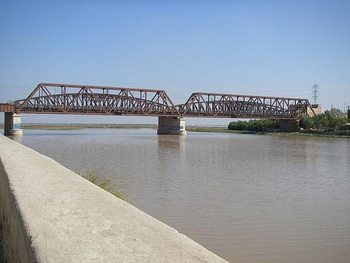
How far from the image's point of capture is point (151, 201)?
1353cm

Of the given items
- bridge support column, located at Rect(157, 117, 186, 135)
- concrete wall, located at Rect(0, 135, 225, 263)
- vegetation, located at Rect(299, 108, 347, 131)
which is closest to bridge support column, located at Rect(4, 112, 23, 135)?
bridge support column, located at Rect(157, 117, 186, 135)

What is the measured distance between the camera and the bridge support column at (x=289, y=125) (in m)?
122

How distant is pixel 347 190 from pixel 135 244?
15730mm

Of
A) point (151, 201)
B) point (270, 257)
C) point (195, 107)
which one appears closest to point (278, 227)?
point (270, 257)

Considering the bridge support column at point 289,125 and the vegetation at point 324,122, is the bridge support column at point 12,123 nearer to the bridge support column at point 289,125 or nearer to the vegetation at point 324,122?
the vegetation at point 324,122

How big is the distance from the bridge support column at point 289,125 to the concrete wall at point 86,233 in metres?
122

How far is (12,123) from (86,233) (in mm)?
81885

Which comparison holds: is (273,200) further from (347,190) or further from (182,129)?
(182,129)

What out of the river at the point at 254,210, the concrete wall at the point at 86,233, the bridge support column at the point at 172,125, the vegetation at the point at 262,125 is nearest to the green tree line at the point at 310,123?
the vegetation at the point at 262,125

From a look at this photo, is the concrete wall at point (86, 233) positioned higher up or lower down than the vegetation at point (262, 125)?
higher up

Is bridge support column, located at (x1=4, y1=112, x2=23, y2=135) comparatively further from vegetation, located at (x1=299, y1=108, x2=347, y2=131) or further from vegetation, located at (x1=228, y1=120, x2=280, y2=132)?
vegetation, located at (x1=228, y1=120, x2=280, y2=132)

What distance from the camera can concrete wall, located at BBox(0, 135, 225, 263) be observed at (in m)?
3.69

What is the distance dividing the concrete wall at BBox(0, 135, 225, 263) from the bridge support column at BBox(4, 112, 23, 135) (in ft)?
247

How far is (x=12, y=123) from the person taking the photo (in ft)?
260
